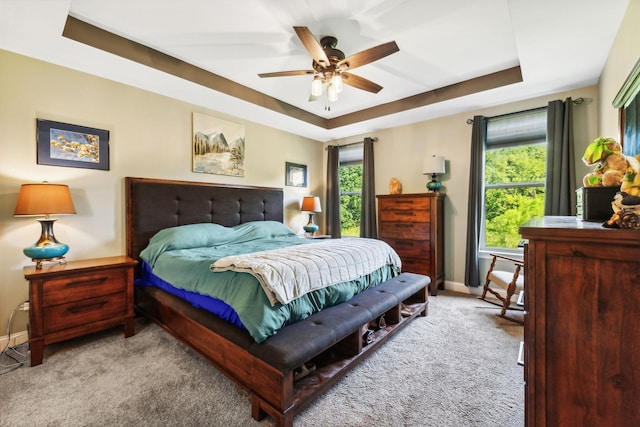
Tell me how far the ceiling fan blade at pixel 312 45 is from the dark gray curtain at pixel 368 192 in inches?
96.1

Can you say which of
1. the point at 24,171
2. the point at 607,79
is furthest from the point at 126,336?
the point at 607,79

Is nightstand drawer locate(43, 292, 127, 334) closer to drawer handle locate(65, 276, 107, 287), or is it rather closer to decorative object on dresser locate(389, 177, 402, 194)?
drawer handle locate(65, 276, 107, 287)

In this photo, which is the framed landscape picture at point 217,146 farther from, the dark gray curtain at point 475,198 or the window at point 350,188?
the dark gray curtain at point 475,198

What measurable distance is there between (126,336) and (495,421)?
2.94 metres

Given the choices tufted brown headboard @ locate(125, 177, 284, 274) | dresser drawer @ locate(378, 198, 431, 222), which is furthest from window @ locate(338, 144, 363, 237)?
tufted brown headboard @ locate(125, 177, 284, 274)

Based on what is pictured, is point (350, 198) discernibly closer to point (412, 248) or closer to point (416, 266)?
point (412, 248)

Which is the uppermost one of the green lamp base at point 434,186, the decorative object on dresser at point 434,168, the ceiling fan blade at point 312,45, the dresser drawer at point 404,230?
the ceiling fan blade at point 312,45

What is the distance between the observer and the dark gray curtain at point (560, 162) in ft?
9.70

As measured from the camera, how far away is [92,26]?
2279 mm

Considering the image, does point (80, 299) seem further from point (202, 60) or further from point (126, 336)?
point (202, 60)

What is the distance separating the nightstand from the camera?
206 cm

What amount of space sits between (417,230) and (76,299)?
372cm

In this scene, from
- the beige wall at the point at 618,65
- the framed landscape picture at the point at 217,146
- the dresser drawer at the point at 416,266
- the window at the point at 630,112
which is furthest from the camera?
the dresser drawer at the point at 416,266

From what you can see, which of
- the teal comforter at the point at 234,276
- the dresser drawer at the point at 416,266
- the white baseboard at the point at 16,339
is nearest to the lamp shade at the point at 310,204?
the teal comforter at the point at 234,276
